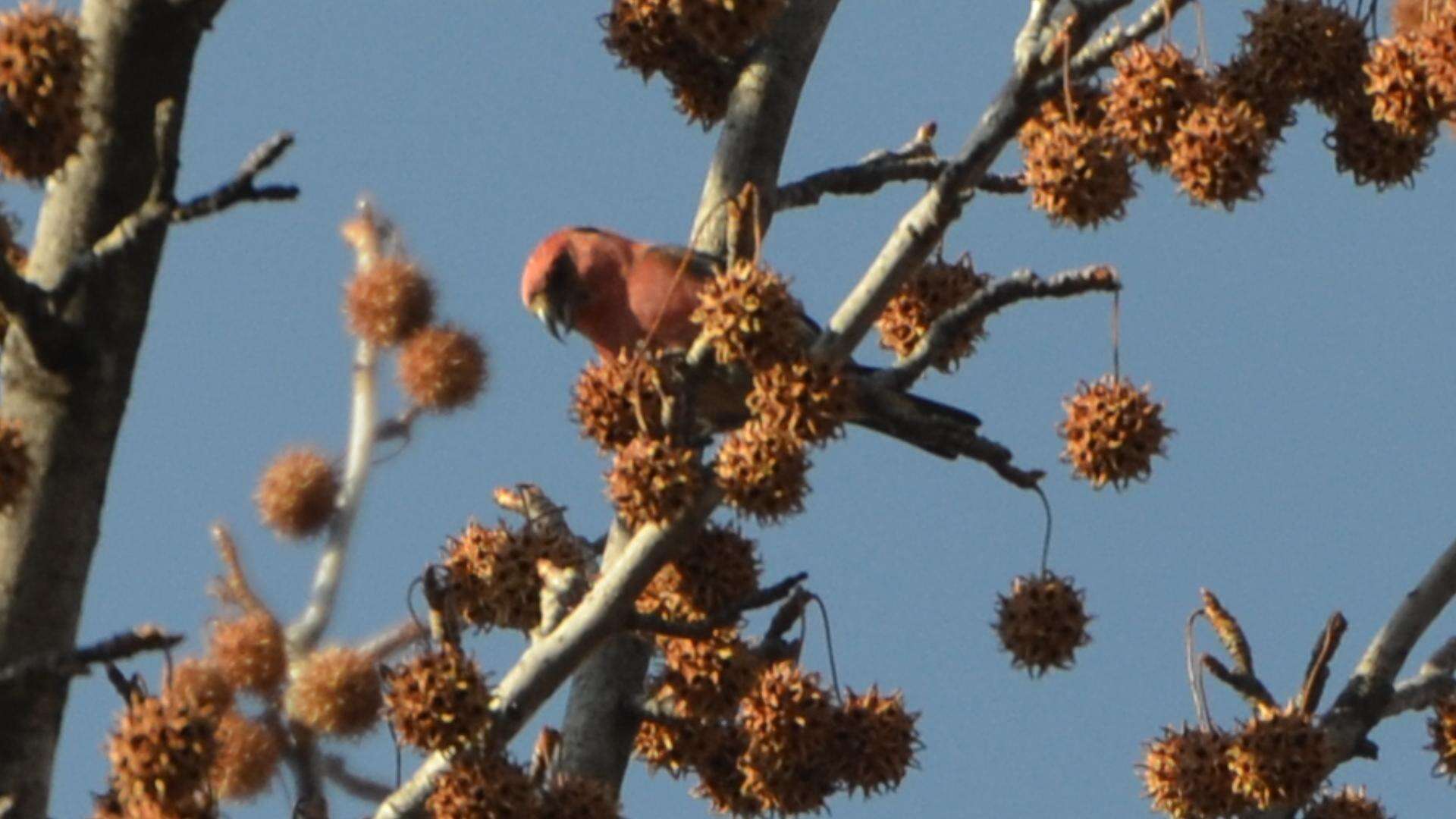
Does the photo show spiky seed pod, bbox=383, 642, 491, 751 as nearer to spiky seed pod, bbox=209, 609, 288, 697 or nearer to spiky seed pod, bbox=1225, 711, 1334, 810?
spiky seed pod, bbox=1225, 711, 1334, 810

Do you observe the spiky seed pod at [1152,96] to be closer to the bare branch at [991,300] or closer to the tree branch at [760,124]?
the bare branch at [991,300]

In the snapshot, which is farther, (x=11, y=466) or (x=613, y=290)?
(x=613, y=290)

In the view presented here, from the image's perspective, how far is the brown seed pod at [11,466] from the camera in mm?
3404

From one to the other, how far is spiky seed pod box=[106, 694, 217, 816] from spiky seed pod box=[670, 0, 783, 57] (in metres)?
1.47

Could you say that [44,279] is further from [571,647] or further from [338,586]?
[338,586]

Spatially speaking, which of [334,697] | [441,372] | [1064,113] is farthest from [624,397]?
[441,372]

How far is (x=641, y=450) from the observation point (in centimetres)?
359

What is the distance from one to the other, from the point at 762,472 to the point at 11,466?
1.13 meters

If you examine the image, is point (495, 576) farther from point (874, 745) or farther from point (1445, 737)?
point (1445, 737)

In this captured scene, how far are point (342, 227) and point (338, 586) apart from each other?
1451 mm

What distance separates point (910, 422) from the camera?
3672mm

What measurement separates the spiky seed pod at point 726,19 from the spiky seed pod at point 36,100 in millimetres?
1049

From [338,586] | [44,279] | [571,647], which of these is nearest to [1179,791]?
[571,647]

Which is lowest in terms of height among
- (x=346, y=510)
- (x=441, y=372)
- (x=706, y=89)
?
(x=706, y=89)
